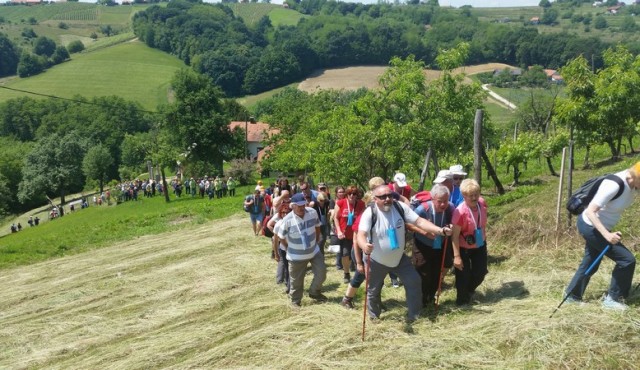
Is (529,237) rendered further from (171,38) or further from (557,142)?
(171,38)

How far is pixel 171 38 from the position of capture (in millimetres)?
139625

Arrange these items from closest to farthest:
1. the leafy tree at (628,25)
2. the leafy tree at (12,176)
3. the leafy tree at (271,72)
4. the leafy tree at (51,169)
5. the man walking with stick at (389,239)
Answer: the man walking with stick at (389,239)
the leafy tree at (12,176)
the leafy tree at (51,169)
the leafy tree at (271,72)
the leafy tree at (628,25)

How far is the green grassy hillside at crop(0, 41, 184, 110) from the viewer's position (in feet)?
347

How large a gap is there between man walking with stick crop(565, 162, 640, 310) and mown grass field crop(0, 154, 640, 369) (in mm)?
240

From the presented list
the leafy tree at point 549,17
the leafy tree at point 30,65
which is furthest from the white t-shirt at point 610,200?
the leafy tree at point 549,17

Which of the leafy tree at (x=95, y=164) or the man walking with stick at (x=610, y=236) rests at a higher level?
the man walking with stick at (x=610, y=236)

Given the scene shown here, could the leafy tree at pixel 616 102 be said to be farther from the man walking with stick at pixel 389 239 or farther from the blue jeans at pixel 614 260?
the man walking with stick at pixel 389 239

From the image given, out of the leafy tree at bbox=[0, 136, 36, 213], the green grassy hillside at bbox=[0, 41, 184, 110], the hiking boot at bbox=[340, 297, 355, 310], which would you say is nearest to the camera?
the hiking boot at bbox=[340, 297, 355, 310]

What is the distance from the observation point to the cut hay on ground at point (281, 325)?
559cm

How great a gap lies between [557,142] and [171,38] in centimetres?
13402

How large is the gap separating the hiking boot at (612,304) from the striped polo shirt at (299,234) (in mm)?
3884

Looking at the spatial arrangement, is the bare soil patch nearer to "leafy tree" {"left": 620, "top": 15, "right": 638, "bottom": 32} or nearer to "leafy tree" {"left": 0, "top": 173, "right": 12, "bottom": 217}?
"leafy tree" {"left": 620, "top": 15, "right": 638, "bottom": 32}

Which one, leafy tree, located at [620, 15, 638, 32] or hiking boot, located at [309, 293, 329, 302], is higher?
leafy tree, located at [620, 15, 638, 32]

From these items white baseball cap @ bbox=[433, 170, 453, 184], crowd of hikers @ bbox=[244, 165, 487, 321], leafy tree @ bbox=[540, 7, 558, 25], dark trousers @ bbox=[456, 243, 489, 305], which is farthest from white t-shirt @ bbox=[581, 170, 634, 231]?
leafy tree @ bbox=[540, 7, 558, 25]
